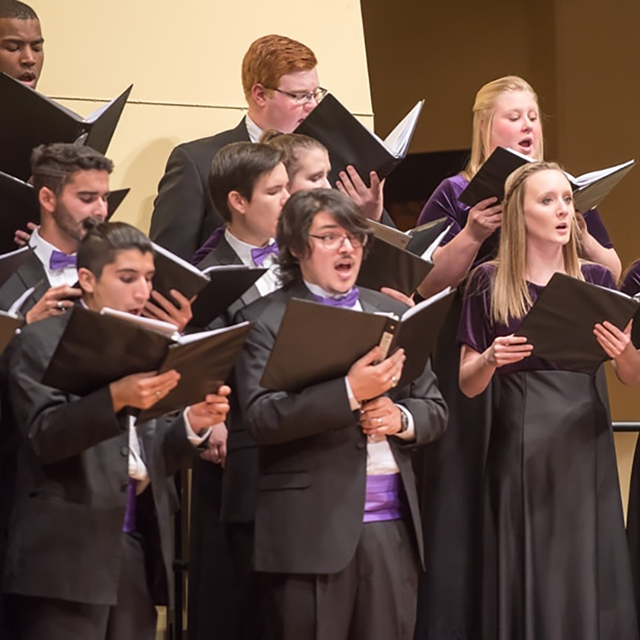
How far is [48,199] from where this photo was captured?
3385 mm

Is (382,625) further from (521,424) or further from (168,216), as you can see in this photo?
(168,216)

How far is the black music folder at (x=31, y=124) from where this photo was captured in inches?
145

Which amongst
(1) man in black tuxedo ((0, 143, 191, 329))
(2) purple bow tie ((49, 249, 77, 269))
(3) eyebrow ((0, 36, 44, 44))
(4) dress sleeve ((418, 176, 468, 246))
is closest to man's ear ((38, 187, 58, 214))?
(1) man in black tuxedo ((0, 143, 191, 329))

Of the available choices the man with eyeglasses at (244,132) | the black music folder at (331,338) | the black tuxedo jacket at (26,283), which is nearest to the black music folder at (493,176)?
the man with eyeglasses at (244,132)

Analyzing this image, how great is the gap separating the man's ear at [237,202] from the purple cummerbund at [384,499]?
87cm

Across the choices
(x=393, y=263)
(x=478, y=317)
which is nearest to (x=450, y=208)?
(x=478, y=317)

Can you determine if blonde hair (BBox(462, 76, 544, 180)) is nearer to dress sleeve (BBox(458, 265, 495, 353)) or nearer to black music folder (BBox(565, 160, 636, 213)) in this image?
black music folder (BBox(565, 160, 636, 213))

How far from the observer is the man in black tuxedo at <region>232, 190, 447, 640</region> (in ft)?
10.1

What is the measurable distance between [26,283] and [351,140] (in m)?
1.03

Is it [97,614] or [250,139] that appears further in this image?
[250,139]

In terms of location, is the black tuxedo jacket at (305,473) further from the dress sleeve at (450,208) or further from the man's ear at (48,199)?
the dress sleeve at (450,208)

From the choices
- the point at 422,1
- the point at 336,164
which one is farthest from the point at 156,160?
the point at 422,1

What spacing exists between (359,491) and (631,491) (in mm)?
1168

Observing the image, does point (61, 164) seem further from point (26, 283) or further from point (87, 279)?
point (87, 279)
